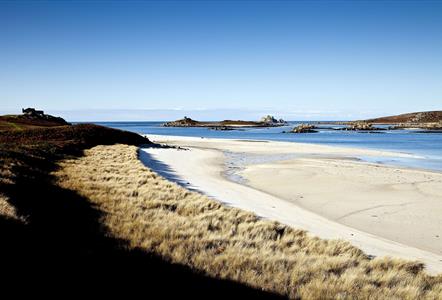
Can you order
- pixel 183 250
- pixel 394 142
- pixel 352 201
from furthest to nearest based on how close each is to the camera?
pixel 394 142
pixel 352 201
pixel 183 250

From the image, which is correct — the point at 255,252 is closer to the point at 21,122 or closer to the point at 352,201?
the point at 352,201

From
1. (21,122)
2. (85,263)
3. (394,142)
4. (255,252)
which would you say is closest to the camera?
(85,263)

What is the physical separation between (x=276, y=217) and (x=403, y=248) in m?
3.85

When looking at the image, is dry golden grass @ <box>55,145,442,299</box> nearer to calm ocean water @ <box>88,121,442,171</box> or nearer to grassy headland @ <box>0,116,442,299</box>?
grassy headland @ <box>0,116,442,299</box>

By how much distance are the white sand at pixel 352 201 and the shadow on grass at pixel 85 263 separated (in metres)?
4.98

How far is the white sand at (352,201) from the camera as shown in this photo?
988cm

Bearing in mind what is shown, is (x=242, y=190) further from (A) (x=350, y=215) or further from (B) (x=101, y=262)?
(B) (x=101, y=262)

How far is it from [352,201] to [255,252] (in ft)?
27.4

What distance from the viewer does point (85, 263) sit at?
6.17 m

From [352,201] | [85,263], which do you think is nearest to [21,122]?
[352,201]

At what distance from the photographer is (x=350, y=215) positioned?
12594 millimetres

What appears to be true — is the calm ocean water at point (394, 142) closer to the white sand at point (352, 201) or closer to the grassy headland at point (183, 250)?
the white sand at point (352, 201)

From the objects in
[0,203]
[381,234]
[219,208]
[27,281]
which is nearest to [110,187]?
[219,208]

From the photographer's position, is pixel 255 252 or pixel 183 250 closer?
pixel 183 250
